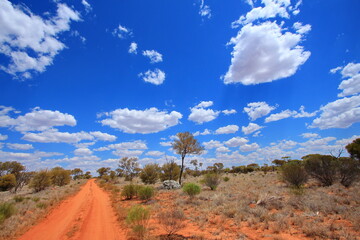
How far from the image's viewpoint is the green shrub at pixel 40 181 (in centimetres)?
2987

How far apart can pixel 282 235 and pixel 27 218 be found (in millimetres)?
14719

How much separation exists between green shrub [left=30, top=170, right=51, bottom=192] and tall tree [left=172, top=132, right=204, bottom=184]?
77.9ft

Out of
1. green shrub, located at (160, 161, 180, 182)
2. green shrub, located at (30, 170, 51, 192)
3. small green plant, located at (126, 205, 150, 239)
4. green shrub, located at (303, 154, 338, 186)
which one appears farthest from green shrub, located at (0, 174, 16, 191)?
green shrub, located at (303, 154, 338, 186)

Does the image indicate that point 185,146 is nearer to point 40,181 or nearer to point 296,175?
point 296,175

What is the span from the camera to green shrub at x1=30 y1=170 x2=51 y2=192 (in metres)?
29.9

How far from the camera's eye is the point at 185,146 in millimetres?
26156

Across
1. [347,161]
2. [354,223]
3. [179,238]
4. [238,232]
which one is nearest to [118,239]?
[179,238]

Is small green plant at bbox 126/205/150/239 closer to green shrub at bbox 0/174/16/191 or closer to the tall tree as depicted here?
the tall tree

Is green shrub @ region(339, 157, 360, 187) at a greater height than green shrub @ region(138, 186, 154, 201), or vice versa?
green shrub @ region(339, 157, 360, 187)

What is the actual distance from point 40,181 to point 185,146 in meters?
25.7

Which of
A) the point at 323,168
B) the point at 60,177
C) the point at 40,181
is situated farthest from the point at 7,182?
the point at 323,168

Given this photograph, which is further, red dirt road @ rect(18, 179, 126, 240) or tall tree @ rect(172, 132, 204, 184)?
tall tree @ rect(172, 132, 204, 184)

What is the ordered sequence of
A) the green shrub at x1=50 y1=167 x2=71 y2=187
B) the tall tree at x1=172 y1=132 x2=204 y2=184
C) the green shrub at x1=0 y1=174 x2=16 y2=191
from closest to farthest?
the tall tree at x1=172 y1=132 x2=204 y2=184 < the green shrub at x1=0 y1=174 x2=16 y2=191 < the green shrub at x1=50 y1=167 x2=71 y2=187

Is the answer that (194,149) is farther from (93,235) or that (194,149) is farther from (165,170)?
(93,235)
